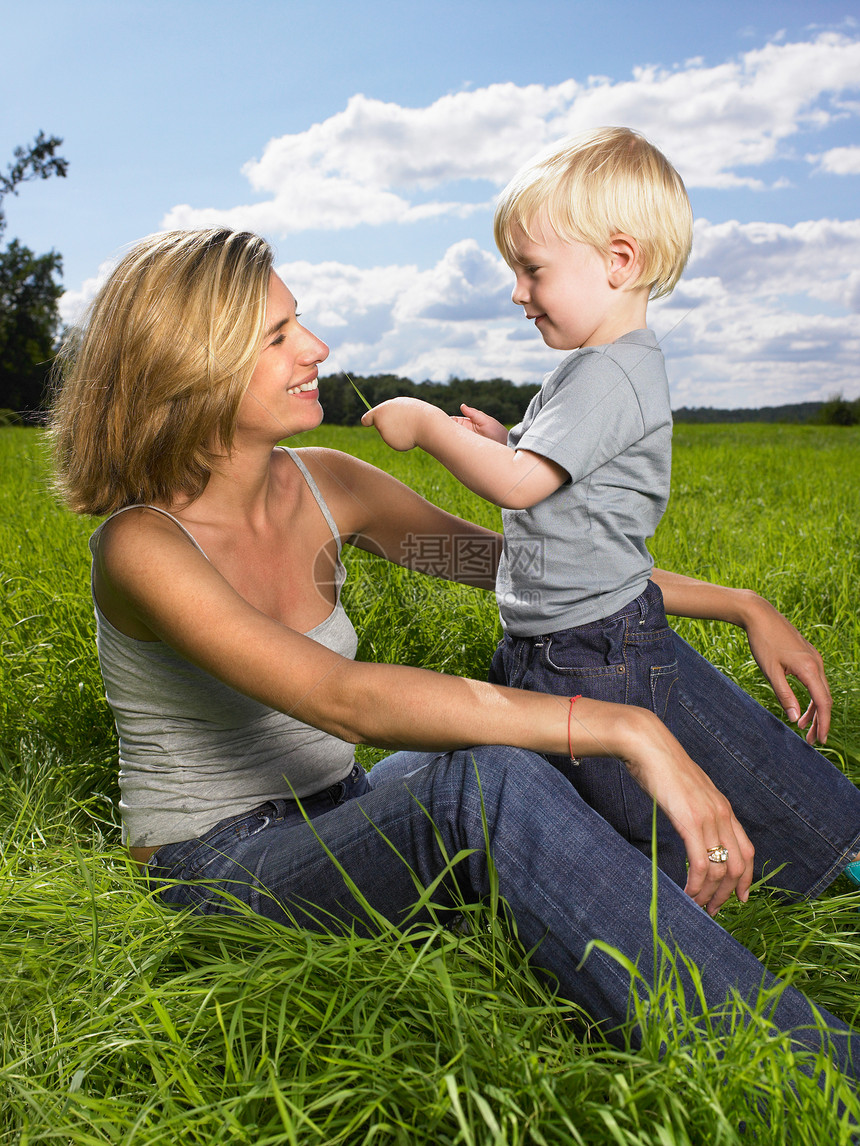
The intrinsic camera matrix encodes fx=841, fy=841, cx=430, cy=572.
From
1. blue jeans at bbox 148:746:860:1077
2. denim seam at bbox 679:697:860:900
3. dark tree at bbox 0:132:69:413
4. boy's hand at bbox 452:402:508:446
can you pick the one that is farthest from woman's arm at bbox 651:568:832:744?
dark tree at bbox 0:132:69:413

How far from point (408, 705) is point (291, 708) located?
20cm

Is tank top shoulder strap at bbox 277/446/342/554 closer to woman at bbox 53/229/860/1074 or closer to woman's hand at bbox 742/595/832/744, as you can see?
woman at bbox 53/229/860/1074

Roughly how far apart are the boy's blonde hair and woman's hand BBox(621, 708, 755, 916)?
839mm

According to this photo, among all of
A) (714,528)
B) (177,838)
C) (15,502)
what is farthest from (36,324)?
(177,838)

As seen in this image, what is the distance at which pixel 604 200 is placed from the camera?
1462 mm

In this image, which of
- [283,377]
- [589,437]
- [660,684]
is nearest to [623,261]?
[589,437]

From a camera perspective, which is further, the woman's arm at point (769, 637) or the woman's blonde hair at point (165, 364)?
the woman's arm at point (769, 637)

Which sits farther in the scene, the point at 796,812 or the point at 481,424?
the point at 796,812

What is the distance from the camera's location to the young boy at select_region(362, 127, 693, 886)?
1421 mm

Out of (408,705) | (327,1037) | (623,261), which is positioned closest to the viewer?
(327,1037)

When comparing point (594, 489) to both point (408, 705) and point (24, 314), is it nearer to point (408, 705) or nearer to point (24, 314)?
point (408, 705)

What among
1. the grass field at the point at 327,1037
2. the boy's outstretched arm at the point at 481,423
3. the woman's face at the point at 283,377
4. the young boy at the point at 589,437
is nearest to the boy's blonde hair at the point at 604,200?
the young boy at the point at 589,437

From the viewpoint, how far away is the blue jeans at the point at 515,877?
115 centimetres

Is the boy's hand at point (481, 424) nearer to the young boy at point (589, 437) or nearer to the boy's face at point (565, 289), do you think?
the young boy at point (589, 437)
